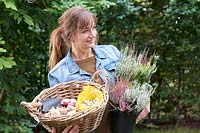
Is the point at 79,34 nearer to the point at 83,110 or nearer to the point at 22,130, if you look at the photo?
the point at 83,110

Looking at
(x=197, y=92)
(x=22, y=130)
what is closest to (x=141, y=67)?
(x=22, y=130)

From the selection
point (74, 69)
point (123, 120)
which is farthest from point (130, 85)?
point (74, 69)

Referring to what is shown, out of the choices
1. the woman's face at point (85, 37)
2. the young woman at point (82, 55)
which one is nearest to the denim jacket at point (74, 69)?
the young woman at point (82, 55)

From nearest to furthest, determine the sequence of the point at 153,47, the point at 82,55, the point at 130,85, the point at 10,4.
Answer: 1. the point at 130,85
2. the point at 82,55
3. the point at 10,4
4. the point at 153,47

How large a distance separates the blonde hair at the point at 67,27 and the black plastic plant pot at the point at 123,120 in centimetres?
47

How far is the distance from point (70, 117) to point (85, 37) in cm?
49

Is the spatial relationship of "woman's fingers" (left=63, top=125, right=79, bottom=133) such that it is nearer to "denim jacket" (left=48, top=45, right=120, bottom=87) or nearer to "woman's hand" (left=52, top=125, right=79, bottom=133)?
"woman's hand" (left=52, top=125, right=79, bottom=133)

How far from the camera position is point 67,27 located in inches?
94.6

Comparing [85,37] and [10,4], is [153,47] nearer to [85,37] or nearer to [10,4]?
[10,4]

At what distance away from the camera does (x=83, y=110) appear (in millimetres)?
2027

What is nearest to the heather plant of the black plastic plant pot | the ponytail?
the black plastic plant pot

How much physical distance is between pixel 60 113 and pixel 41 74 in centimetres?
299

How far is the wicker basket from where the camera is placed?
2012 millimetres

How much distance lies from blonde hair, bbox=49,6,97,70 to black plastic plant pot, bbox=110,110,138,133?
468 millimetres
